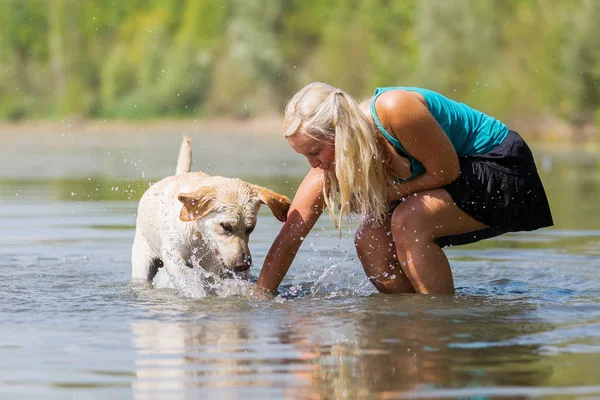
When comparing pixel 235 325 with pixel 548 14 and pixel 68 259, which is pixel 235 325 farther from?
pixel 548 14

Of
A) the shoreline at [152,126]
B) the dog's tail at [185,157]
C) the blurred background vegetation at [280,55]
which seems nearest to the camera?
the dog's tail at [185,157]

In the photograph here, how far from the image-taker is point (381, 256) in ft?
22.7

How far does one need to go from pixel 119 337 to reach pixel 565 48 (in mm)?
29509

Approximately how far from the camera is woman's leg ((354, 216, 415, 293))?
22.6 ft

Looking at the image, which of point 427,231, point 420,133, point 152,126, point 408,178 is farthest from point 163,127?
point 420,133

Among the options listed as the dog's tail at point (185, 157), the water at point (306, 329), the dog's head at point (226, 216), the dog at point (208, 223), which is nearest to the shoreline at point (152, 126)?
the water at point (306, 329)

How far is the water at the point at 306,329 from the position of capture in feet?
14.6

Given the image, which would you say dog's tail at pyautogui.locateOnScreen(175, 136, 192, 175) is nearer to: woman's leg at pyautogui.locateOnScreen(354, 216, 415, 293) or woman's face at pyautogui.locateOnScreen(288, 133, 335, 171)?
woman's leg at pyautogui.locateOnScreen(354, 216, 415, 293)

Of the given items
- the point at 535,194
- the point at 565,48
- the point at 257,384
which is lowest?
the point at 257,384

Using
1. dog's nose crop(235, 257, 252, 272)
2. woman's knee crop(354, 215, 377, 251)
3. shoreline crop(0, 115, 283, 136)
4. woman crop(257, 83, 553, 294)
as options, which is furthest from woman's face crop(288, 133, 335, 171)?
shoreline crop(0, 115, 283, 136)

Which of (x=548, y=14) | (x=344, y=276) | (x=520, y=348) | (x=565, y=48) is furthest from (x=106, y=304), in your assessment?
(x=548, y=14)

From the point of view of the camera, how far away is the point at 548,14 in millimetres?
36031

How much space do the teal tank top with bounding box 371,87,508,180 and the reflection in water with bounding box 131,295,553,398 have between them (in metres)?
0.95

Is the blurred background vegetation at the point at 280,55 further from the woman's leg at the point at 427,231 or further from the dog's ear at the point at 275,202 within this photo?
the woman's leg at the point at 427,231
